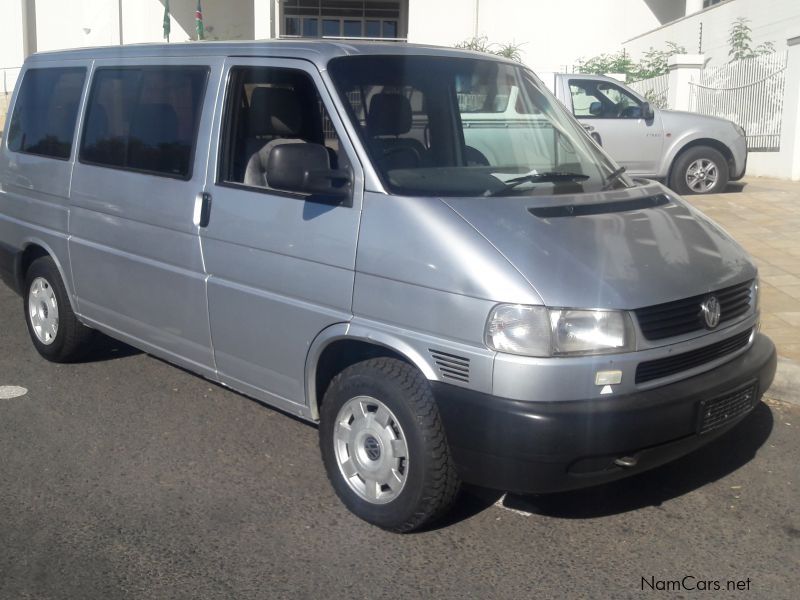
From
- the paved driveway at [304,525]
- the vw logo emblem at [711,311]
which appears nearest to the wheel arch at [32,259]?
the paved driveway at [304,525]

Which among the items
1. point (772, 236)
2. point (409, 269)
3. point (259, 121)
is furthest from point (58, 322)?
point (772, 236)

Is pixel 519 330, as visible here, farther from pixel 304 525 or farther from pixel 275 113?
pixel 275 113

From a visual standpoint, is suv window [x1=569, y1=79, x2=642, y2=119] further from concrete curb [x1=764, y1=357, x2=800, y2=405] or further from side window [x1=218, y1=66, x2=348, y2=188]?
side window [x1=218, y1=66, x2=348, y2=188]

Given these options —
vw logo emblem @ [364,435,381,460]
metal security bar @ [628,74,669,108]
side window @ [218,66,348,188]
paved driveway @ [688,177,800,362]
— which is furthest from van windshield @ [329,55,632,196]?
metal security bar @ [628,74,669,108]

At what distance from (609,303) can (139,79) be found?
3.27 m

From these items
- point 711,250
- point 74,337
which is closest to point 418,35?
point 74,337

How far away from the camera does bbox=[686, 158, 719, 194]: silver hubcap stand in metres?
13.0

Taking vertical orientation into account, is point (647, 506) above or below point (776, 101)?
below

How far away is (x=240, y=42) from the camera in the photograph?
490cm

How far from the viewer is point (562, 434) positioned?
3537 millimetres

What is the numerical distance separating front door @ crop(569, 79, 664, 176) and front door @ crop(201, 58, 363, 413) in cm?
863

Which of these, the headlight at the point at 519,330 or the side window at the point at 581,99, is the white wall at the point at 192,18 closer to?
the side window at the point at 581,99

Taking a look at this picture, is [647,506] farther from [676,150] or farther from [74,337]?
[676,150]

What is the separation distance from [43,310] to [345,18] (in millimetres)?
22971
